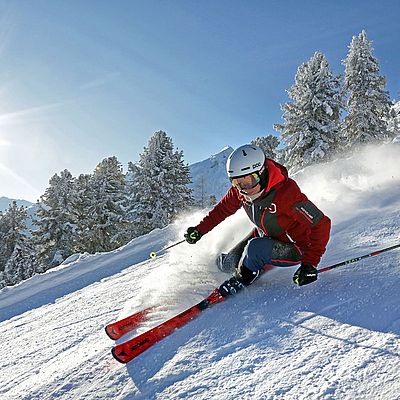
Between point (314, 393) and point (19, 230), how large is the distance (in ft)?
107

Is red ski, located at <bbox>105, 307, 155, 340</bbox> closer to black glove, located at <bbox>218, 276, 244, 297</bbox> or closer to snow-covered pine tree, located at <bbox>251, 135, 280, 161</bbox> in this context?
black glove, located at <bbox>218, 276, 244, 297</bbox>

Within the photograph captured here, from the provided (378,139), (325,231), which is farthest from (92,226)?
(325,231)

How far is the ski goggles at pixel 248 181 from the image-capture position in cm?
369

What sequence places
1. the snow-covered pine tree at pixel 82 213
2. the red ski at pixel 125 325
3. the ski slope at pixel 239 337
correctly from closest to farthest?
the ski slope at pixel 239 337 → the red ski at pixel 125 325 → the snow-covered pine tree at pixel 82 213

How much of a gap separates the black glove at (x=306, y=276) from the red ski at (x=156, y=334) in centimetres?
81

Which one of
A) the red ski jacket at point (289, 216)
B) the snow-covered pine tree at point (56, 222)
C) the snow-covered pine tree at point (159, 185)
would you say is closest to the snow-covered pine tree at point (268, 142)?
the snow-covered pine tree at point (159, 185)

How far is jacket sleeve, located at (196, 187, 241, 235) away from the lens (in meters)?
4.58

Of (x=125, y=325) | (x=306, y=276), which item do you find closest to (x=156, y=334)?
(x=125, y=325)

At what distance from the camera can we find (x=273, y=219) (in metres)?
3.78

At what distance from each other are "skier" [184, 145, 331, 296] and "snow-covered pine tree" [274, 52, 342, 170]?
790 inches

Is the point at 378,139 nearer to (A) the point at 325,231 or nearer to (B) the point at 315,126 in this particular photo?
(B) the point at 315,126

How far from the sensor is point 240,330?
115 inches

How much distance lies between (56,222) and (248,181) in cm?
2582

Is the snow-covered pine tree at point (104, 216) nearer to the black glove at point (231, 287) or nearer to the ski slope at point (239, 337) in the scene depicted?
the ski slope at point (239, 337)
